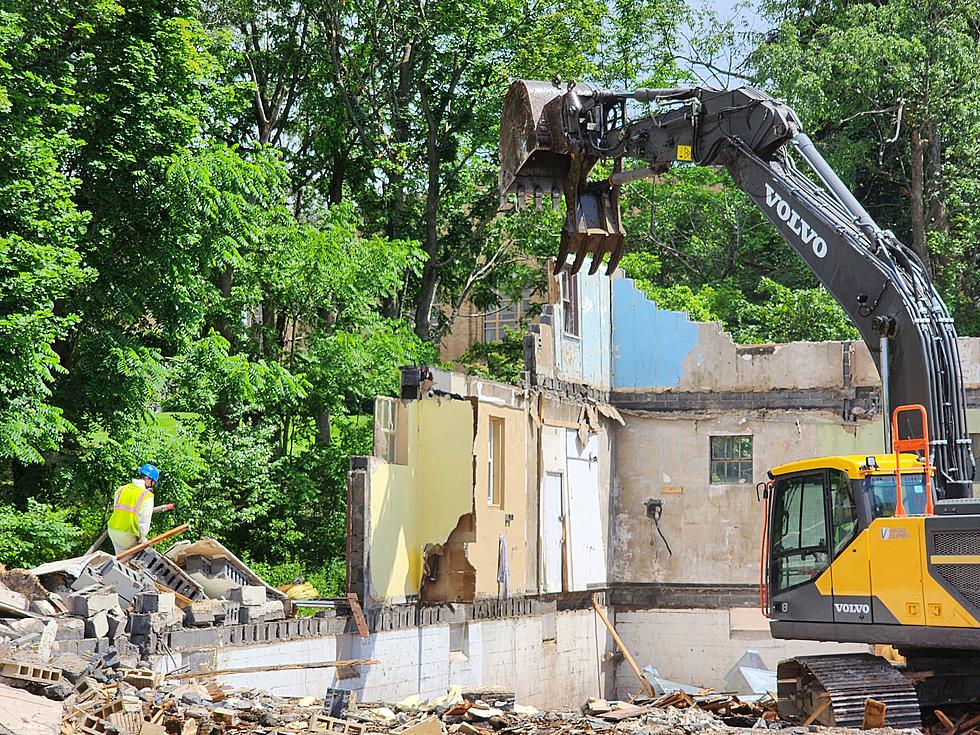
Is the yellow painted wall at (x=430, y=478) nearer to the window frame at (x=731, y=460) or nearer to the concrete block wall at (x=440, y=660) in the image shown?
the concrete block wall at (x=440, y=660)

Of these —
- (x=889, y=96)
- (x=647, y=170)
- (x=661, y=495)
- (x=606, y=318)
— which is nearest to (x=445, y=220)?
(x=606, y=318)

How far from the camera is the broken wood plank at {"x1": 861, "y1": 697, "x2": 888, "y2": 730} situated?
1096 centimetres

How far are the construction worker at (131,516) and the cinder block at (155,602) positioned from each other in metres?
1.58

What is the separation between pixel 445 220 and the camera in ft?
101

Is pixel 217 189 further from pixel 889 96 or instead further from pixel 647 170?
pixel 889 96

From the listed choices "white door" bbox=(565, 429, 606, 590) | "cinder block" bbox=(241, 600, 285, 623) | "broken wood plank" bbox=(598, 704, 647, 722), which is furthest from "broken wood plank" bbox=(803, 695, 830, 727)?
"white door" bbox=(565, 429, 606, 590)

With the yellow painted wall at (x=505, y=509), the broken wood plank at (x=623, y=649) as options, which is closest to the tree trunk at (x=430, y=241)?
the broken wood plank at (x=623, y=649)

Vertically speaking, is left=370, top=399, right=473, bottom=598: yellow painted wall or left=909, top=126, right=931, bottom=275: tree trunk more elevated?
left=909, top=126, right=931, bottom=275: tree trunk

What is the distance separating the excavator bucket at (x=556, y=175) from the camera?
13234 mm

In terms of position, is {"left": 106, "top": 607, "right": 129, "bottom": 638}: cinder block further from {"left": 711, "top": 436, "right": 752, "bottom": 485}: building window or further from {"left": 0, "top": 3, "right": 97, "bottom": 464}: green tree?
{"left": 711, "top": 436, "right": 752, "bottom": 485}: building window

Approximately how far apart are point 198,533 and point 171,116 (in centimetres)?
760

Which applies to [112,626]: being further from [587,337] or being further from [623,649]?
[587,337]

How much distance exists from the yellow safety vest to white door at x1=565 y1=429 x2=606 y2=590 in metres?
9.09

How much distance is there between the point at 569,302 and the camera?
2280cm
